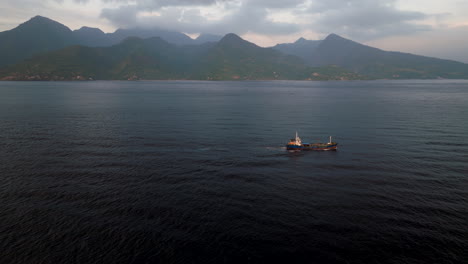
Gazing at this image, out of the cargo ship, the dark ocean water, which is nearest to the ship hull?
the cargo ship

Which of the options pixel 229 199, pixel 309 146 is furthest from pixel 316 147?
pixel 229 199

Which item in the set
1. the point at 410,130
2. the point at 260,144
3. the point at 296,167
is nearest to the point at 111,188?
the point at 296,167

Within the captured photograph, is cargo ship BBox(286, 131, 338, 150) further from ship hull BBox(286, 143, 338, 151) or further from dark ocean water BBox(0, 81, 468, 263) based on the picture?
dark ocean water BBox(0, 81, 468, 263)

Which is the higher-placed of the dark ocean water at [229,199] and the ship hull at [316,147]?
→ the ship hull at [316,147]

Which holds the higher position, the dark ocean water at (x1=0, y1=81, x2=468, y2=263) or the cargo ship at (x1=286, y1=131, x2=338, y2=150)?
the cargo ship at (x1=286, y1=131, x2=338, y2=150)

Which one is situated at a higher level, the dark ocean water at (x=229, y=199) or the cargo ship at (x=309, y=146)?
the cargo ship at (x=309, y=146)

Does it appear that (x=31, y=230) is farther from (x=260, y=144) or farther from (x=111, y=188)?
(x=260, y=144)

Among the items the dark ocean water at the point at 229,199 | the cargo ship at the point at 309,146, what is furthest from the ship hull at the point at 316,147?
the dark ocean water at the point at 229,199

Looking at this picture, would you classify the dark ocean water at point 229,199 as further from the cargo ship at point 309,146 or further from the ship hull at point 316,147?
the cargo ship at point 309,146

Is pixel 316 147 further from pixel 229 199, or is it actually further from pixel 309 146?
pixel 229 199

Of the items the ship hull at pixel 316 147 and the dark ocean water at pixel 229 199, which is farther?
the ship hull at pixel 316 147

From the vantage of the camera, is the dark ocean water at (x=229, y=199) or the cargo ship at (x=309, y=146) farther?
the cargo ship at (x=309, y=146)
